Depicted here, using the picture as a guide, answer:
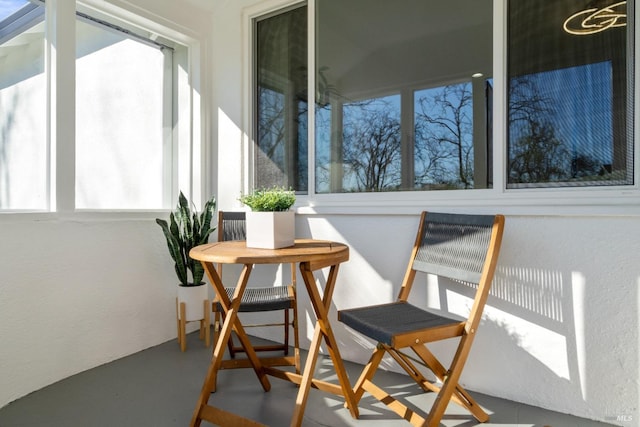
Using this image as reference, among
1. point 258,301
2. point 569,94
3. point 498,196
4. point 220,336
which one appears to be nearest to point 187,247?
point 258,301

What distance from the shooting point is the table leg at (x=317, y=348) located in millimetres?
1719

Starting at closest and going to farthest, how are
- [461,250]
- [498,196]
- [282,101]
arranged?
[461,250], [498,196], [282,101]

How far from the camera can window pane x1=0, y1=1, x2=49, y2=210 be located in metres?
2.25

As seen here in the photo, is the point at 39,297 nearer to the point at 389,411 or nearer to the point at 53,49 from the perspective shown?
the point at 53,49

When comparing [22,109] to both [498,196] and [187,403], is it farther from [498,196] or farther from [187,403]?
[498,196]

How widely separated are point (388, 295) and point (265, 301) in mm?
807

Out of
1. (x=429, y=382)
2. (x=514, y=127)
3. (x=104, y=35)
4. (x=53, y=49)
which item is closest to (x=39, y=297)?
(x=53, y=49)

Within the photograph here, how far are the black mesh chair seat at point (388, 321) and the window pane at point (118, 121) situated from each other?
205 centimetres

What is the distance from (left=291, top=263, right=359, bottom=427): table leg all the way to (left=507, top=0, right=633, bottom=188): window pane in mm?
1243

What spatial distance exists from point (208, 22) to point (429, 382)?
3.36 meters

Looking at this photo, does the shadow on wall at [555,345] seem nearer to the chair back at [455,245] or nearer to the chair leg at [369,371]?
the chair back at [455,245]

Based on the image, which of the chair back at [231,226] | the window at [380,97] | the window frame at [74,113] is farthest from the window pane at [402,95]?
the window frame at [74,113]

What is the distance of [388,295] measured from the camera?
248 centimetres

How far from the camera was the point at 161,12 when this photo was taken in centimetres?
296
